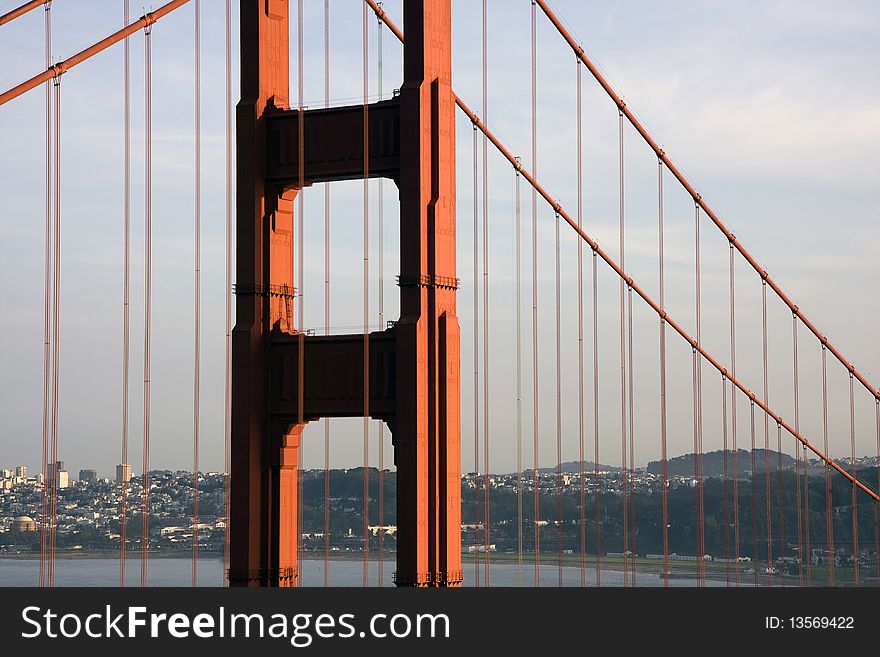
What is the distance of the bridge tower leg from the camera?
2259 centimetres

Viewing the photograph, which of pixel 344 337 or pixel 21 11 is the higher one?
pixel 21 11

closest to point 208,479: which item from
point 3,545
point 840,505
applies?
point 3,545

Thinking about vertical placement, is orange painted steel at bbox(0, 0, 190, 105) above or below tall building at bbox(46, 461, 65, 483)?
above

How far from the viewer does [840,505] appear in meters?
64.4

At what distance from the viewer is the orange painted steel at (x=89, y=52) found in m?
20.4

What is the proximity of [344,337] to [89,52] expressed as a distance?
6.15m

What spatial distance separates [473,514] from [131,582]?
3586 centimetres

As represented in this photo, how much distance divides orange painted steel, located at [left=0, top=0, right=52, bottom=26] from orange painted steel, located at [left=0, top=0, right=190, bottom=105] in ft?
2.97

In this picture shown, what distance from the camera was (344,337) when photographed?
23391mm

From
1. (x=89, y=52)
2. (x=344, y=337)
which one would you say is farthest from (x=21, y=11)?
(x=344, y=337)

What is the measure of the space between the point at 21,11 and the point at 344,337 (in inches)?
269

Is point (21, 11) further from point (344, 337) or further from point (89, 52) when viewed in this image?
point (344, 337)

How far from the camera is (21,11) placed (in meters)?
21.5
